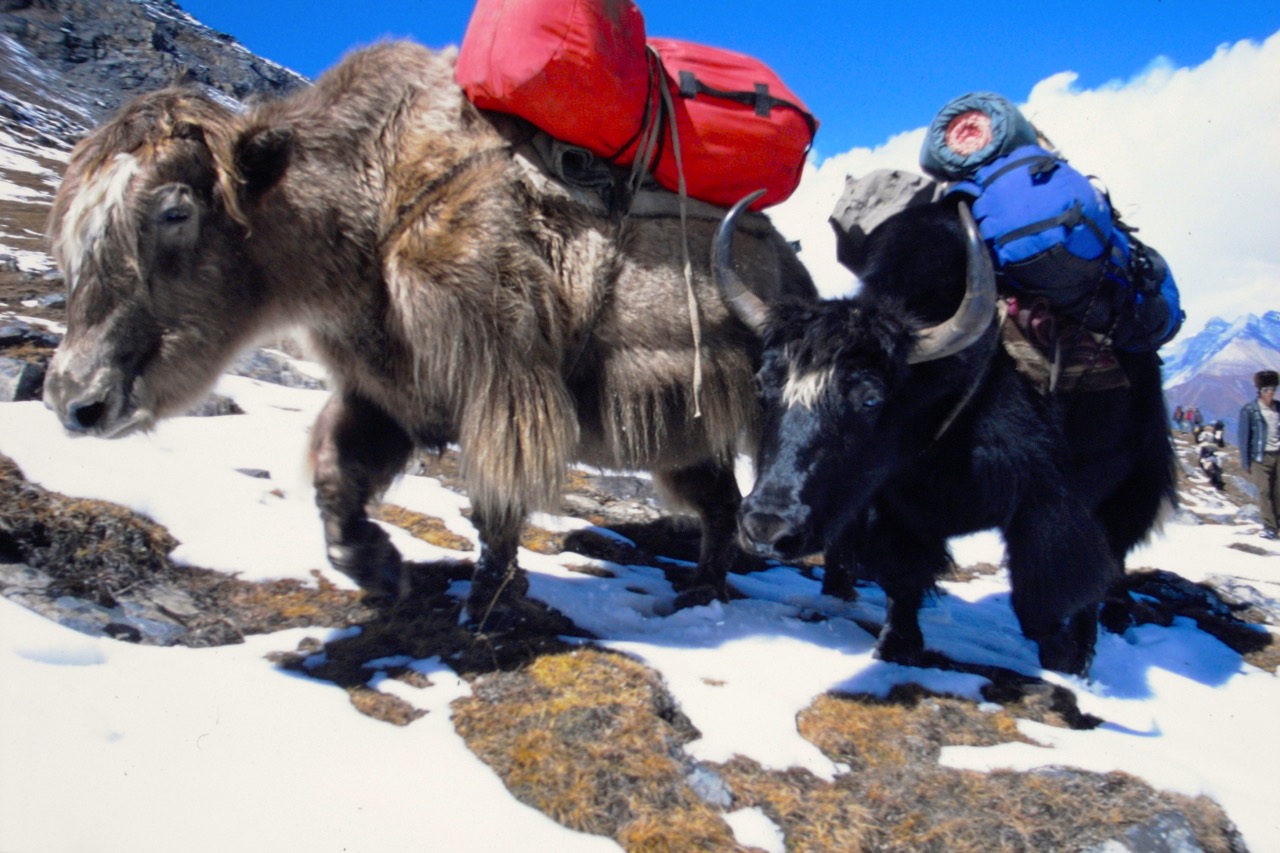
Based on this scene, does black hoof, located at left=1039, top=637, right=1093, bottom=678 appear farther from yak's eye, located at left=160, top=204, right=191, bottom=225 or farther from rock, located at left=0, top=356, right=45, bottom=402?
rock, located at left=0, top=356, right=45, bottom=402

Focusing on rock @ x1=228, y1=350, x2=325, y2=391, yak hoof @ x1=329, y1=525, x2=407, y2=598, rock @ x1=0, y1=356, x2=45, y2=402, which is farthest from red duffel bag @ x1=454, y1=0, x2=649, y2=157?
rock @ x1=228, y1=350, x2=325, y2=391

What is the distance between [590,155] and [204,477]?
224cm

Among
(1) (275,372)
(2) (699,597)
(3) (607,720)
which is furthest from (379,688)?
(1) (275,372)

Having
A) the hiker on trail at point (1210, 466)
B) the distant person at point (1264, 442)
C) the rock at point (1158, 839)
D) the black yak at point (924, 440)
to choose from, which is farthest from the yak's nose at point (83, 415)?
the hiker on trail at point (1210, 466)

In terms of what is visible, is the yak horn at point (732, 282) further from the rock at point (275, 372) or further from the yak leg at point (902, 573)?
the rock at point (275, 372)

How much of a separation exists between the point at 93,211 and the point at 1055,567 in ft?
10.3

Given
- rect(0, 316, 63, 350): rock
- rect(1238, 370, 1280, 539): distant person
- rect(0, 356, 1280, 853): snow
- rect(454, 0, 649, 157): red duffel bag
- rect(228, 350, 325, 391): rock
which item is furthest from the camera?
rect(1238, 370, 1280, 539): distant person

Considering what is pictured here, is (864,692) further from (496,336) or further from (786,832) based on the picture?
(496,336)

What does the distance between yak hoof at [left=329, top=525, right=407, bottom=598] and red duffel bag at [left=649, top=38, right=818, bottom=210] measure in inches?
65.3

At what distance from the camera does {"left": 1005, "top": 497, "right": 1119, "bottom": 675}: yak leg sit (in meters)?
2.69

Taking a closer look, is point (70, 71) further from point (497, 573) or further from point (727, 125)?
point (497, 573)

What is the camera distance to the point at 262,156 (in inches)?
94.3

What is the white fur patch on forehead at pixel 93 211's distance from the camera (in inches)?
85.0

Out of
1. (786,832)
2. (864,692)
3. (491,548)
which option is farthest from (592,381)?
(786,832)
